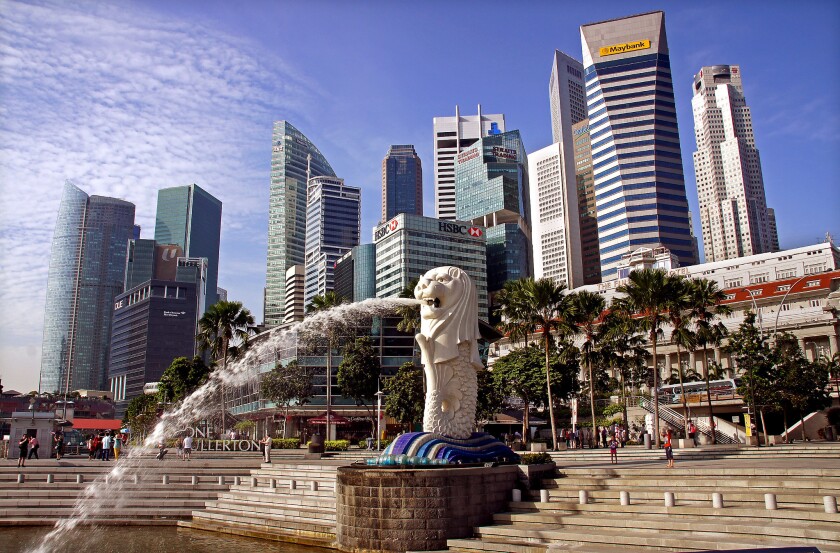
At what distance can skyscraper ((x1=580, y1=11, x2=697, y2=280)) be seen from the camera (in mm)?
148500

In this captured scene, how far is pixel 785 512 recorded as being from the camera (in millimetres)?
16000

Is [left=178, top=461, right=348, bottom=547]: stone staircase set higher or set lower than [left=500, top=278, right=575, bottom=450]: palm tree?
lower

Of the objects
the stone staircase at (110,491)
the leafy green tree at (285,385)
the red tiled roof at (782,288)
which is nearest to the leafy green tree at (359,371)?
the leafy green tree at (285,385)

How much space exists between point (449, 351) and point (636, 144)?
14251 centimetres

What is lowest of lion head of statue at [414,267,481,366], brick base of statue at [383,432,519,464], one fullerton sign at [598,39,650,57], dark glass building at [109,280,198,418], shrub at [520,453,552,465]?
shrub at [520,453,552,465]

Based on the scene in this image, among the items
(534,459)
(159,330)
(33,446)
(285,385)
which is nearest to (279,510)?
(534,459)

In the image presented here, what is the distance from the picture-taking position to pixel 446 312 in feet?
72.5

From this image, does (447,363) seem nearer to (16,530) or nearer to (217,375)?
(16,530)

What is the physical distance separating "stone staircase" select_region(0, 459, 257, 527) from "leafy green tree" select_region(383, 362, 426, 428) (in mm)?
20764

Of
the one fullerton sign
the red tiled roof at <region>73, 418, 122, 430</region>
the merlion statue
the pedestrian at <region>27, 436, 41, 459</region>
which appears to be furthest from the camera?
the one fullerton sign

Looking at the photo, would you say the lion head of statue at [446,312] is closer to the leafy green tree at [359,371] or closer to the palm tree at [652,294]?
the palm tree at [652,294]

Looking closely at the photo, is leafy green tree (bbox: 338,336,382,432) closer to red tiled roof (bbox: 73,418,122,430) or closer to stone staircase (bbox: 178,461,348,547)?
stone staircase (bbox: 178,461,348,547)

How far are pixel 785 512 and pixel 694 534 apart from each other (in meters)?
2.32

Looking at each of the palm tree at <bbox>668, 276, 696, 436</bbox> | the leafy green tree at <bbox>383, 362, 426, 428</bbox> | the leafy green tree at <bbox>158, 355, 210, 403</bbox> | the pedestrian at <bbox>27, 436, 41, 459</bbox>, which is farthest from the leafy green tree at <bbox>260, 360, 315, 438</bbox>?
the palm tree at <bbox>668, 276, 696, 436</bbox>
